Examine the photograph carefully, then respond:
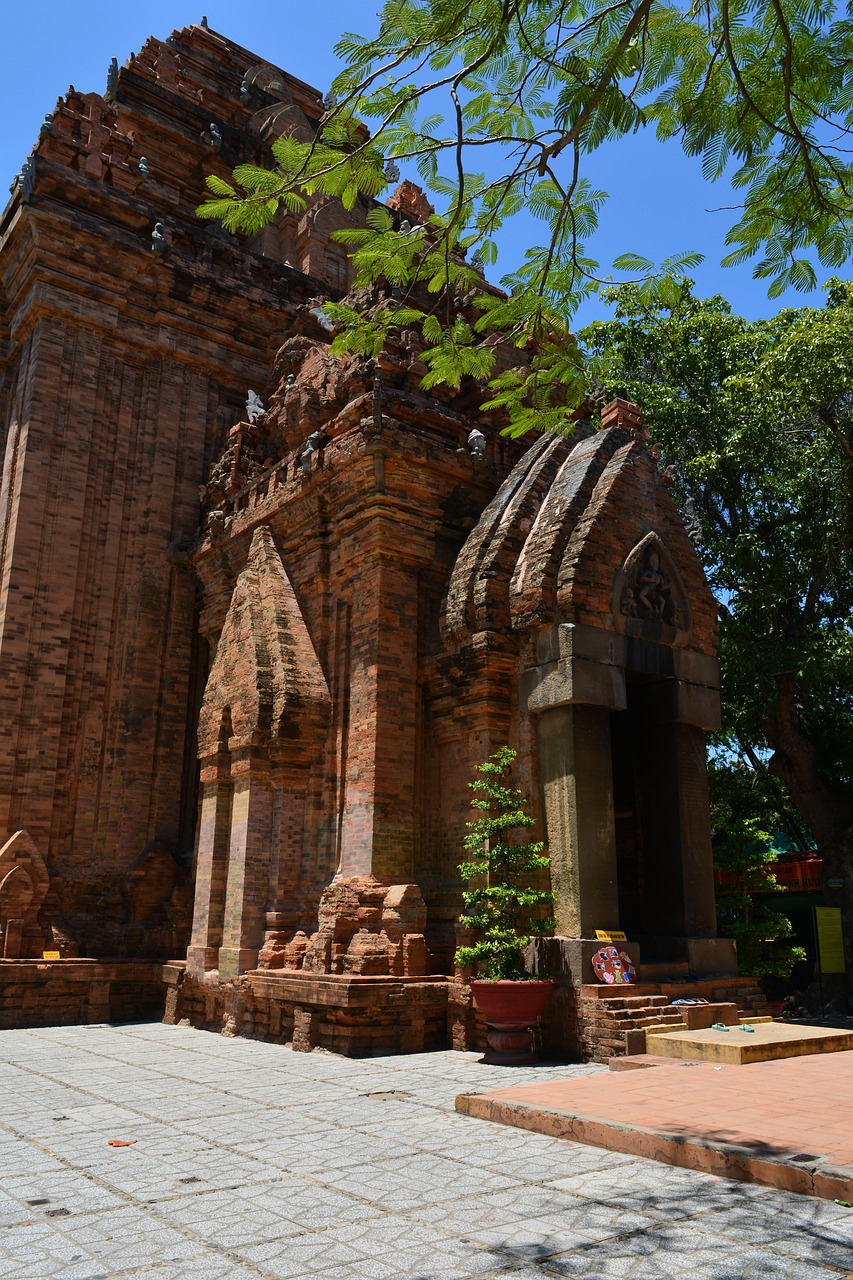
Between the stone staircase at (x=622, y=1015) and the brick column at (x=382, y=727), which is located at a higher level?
the brick column at (x=382, y=727)

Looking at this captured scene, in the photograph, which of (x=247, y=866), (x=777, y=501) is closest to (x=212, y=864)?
(x=247, y=866)

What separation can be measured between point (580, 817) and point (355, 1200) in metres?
5.87

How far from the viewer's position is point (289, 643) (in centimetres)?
1332

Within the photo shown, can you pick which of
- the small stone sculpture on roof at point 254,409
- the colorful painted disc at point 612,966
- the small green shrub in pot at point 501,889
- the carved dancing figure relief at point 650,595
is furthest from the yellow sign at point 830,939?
the small stone sculpture on roof at point 254,409

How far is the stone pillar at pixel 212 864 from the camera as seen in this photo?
13.5 m

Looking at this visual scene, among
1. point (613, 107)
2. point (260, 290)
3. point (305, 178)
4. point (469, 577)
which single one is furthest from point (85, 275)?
point (613, 107)

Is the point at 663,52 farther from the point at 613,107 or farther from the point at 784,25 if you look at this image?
the point at 784,25

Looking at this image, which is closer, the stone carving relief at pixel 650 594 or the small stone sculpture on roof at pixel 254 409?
the stone carving relief at pixel 650 594

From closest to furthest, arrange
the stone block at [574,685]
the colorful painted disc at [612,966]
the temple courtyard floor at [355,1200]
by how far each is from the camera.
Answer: the temple courtyard floor at [355,1200] < the colorful painted disc at [612,966] < the stone block at [574,685]

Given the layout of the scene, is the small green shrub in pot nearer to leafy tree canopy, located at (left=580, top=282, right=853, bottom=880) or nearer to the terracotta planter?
the terracotta planter

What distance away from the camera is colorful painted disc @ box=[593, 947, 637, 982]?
392 inches

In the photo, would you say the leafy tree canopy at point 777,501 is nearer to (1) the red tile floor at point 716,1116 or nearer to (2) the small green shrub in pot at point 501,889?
(2) the small green shrub in pot at point 501,889

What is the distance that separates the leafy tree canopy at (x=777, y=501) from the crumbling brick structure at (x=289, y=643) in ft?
13.5

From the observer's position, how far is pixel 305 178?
617cm
